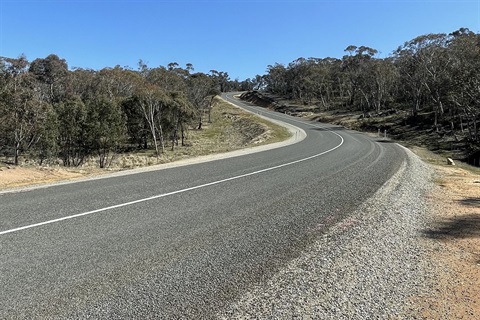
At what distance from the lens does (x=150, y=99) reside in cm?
3841

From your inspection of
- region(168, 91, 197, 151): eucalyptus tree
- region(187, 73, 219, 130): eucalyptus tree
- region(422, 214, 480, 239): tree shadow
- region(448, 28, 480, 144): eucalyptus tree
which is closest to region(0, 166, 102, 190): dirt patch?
region(422, 214, 480, 239): tree shadow

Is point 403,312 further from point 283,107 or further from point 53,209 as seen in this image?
point 283,107

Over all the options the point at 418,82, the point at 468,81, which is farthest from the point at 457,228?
the point at 418,82

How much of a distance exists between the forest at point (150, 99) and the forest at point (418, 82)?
0.47ft

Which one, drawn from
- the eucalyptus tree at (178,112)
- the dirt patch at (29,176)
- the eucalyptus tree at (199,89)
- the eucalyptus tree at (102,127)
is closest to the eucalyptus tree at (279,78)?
the eucalyptus tree at (199,89)

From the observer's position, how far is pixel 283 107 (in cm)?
8950

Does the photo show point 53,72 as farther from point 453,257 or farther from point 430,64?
point 453,257

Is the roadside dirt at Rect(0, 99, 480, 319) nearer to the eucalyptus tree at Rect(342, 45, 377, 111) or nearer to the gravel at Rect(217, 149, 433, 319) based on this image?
the gravel at Rect(217, 149, 433, 319)

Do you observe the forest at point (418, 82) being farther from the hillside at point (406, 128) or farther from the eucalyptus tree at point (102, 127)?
the eucalyptus tree at point (102, 127)

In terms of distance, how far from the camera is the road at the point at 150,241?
3.72 meters

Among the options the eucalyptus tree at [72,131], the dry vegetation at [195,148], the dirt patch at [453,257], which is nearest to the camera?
the dirt patch at [453,257]

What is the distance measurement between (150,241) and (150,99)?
34735 millimetres

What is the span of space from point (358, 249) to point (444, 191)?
702cm

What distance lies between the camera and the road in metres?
3.72
